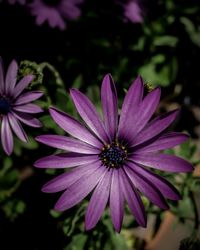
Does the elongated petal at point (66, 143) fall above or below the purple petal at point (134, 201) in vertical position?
above

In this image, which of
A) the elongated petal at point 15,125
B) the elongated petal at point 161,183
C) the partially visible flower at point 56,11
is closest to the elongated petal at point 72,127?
the elongated petal at point 161,183

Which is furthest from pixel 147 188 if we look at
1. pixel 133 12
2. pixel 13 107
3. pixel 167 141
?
pixel 133 12

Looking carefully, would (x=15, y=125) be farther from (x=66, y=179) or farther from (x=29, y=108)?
(x=66, y=179)

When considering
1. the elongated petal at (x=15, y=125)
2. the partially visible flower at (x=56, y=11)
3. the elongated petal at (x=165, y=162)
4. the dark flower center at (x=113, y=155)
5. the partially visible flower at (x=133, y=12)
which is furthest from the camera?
the partially visible flower at (x=133, y=12)

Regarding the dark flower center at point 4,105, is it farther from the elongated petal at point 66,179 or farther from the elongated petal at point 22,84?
the elongated petal at point 66,179

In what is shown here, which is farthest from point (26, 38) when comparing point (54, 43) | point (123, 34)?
point (123, 34)

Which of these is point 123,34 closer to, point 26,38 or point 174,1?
point 174,1
